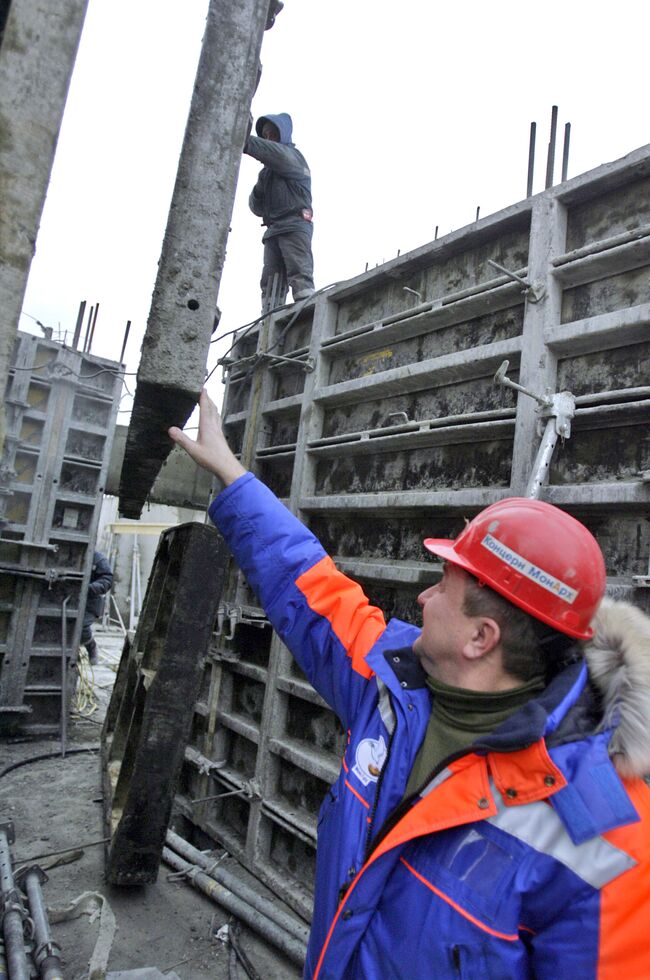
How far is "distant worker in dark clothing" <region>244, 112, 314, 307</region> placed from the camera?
A: 5172mm

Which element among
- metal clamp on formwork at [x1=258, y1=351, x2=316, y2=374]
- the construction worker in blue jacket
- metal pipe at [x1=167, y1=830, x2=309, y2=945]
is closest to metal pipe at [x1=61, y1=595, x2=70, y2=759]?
metal pipe at [x1=167, y1=830, x2=309, y2=945]

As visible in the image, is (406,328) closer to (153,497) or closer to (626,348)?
(626,348)

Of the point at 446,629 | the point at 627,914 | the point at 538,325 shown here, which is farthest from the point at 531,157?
the point at 627,914

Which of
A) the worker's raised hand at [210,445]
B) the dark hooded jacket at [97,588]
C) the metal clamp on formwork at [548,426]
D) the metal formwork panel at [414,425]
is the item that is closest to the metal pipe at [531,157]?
the metal formwork panel at [414,425]

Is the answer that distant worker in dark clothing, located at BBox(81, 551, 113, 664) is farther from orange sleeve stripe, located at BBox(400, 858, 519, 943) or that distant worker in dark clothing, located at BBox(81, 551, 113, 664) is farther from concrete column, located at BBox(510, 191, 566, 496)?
orange sleeve stripe, located at BBox(400, 858, 519, 943)

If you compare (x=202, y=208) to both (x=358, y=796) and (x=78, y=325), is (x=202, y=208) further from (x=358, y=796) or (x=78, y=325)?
(x=78, y=325)

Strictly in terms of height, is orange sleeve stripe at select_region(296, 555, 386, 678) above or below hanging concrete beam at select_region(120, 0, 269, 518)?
below

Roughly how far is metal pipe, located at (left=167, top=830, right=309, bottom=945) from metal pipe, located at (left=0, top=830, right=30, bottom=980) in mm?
1031

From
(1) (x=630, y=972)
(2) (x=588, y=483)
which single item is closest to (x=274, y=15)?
(2) (x=588, y=483)

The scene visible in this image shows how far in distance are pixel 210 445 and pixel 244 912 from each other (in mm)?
2666

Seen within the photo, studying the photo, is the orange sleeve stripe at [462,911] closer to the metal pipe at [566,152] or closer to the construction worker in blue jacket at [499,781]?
the construction worker in blue jacket at [499,781]

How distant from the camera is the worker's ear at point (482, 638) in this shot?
1415 millimetres

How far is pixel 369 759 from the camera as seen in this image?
149 centimetres

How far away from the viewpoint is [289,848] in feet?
13.1
